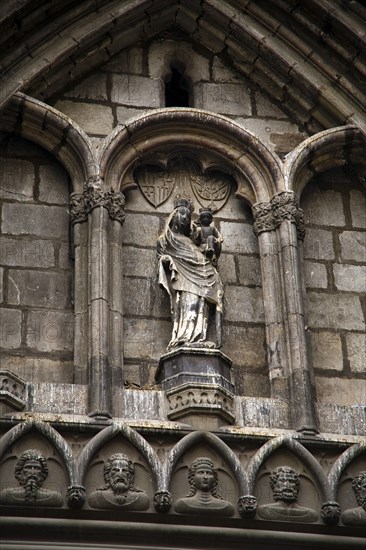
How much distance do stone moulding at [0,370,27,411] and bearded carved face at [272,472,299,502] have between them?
5.98 feet

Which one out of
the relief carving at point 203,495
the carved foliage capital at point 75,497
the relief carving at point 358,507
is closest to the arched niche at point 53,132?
the relief carving at point 203,495

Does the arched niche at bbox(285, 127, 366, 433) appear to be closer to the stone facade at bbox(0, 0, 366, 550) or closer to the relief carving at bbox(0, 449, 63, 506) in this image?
the stone facade at bbox(0, 0, 366, 550)

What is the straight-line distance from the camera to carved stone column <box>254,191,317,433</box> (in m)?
13.1

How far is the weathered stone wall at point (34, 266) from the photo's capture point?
13219 millimetres

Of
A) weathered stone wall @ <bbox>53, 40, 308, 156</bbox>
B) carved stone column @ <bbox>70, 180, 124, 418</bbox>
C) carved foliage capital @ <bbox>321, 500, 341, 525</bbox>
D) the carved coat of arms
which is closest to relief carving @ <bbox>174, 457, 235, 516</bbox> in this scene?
carved foliage capital @ <bbox>321, 500, 341, 525</bbox>

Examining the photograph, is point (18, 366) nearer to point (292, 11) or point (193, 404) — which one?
point (193, 404)

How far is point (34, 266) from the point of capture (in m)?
→ 13.6

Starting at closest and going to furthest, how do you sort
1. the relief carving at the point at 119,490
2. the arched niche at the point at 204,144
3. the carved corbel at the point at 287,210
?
the relief carving at the point at 119,490 → the carved corbel at the point at 287,210 → the arched niche at the point at 204,144

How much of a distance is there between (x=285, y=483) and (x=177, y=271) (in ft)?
6.21

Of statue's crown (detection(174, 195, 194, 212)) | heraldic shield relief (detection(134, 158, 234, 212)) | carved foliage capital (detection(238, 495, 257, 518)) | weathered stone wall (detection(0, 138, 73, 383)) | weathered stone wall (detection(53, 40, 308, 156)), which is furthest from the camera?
weathered stone wall (detection(53, 40, 308, 156))

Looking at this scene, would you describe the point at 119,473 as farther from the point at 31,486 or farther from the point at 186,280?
the point at 186,280

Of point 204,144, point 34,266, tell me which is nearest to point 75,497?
point 34,266

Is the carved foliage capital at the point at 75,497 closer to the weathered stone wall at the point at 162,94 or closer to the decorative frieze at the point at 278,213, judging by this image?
the decorative frieze at the point at 278,213

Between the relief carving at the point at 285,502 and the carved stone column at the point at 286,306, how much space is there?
0.42 metres
